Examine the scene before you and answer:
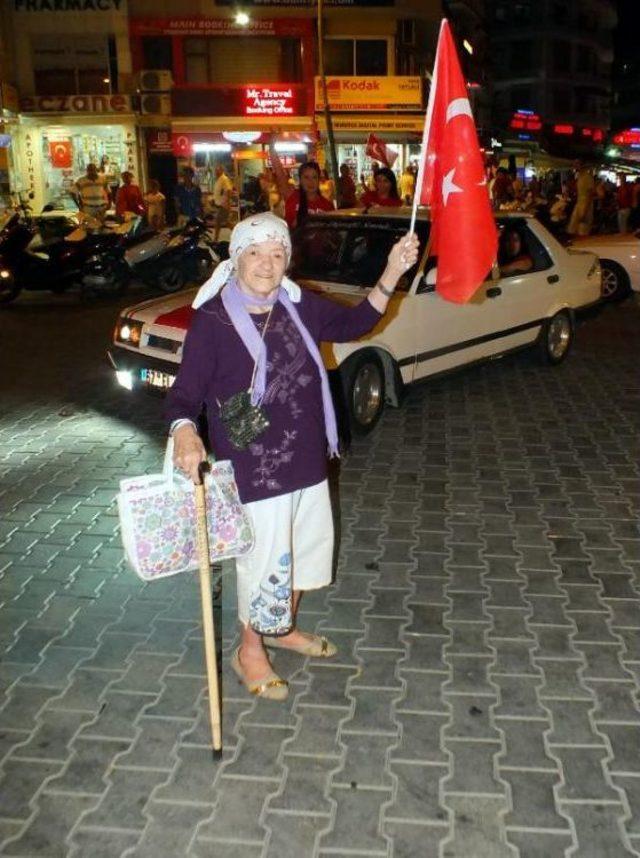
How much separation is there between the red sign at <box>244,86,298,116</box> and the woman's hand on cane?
26.0 m

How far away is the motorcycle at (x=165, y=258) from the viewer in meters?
14.9

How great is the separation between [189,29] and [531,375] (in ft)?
75.7

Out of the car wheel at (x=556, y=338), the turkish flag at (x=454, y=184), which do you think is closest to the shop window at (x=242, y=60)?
the car wheel at (x=556, y=338)

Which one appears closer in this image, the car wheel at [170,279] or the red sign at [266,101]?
the car wheel at [170,279]

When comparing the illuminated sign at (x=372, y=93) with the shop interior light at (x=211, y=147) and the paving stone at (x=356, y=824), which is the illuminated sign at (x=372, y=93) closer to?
the shop interior light at (x=211, y=147)

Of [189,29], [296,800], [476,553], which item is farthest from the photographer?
[189,29]

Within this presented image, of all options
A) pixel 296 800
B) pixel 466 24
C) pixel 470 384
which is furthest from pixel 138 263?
pixel 466 24

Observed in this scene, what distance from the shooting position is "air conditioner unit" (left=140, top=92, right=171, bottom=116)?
27.1 metres

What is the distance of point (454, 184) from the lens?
11.9ft

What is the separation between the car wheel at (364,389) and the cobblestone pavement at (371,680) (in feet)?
1.43

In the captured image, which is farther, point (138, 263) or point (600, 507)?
point (138, 263)

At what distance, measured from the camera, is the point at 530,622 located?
14.3 ft

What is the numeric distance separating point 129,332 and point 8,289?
800 cm

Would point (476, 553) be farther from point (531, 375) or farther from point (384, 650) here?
point (531, 375)
